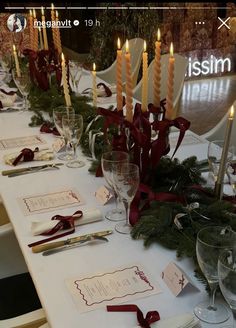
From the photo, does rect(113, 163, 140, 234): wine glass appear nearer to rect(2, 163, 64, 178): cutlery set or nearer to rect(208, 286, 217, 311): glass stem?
rect(208, 286, 217, 311): glass stem

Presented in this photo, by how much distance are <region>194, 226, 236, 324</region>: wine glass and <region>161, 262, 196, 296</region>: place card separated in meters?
0.05

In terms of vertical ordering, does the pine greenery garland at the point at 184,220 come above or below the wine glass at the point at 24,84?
below

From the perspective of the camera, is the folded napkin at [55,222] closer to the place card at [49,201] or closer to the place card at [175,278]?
the place card at [49,201]

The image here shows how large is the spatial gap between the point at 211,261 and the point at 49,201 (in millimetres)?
679

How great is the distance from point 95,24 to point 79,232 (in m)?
4.20

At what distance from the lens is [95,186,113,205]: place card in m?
1.44

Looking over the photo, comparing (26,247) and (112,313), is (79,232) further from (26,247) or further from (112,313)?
(112,313)

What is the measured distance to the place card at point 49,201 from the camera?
1.42 meters

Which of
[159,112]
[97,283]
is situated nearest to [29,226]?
[97,283]

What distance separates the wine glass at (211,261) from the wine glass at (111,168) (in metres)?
0.37

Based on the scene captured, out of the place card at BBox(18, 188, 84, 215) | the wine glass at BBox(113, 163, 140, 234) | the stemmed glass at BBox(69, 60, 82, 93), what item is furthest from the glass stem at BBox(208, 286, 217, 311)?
the stemmed glass at BBox(69, 60, 82, 93)

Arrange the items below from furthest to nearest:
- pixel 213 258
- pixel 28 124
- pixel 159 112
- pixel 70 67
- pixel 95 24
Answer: pixel 95 24 < pixel 70 67 < pixel 28 124 < pixel 159 112 < pixel 213 258

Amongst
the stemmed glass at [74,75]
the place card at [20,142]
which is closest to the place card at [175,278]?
the place card at [20,142]

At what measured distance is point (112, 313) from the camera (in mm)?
974
